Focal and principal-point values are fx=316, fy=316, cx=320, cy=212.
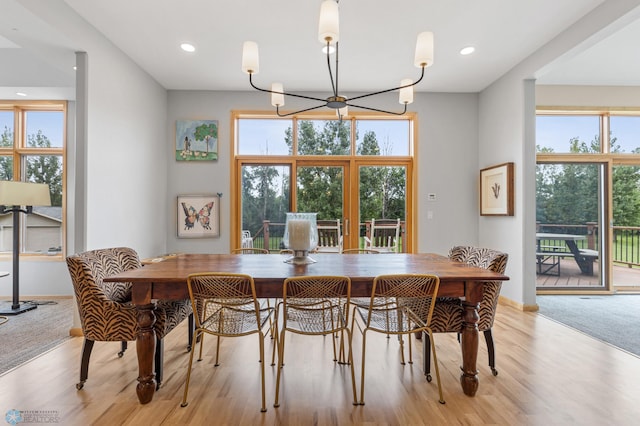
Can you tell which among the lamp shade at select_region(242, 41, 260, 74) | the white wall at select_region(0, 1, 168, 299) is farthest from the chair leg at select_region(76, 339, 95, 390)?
the lamp shade at select_region(242, 41, 260, 74)

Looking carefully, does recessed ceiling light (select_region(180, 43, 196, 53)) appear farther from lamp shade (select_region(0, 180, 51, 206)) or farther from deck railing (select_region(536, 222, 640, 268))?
deck railing (select_region(536, 222, 640, 268))

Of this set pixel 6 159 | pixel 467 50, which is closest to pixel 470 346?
pixel 467 50

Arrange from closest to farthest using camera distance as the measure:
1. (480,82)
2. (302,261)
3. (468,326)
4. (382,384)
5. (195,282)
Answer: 1. (195,282)
2. (468,326)
3. (382,384)
4. (302,261)
5. (480,82)

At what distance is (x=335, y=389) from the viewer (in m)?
2.07

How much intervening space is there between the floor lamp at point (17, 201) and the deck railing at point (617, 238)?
21.5 ft

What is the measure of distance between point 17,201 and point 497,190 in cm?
578

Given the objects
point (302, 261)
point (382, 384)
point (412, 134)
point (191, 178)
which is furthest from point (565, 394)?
point (191, 178)

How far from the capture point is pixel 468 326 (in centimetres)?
198

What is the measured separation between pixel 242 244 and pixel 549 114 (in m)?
4.83

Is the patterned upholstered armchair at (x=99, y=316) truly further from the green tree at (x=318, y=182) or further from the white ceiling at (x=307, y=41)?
the green tree at (x=318, y=182)

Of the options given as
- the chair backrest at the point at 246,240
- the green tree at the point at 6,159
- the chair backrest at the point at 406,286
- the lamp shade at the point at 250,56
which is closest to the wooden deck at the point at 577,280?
the chair backrest at the point at 406,286

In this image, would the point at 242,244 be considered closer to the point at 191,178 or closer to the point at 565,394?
the point at 191,178

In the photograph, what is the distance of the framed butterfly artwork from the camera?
4570 mm

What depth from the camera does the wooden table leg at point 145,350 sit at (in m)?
1.89
